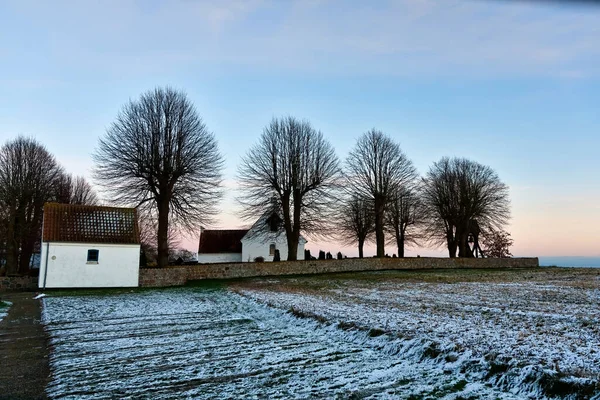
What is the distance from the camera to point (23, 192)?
34.9 m

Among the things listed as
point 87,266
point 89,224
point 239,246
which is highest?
point 89,224

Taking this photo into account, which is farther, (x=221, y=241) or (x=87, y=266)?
(x=221, y=241)

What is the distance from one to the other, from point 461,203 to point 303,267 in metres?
23.0

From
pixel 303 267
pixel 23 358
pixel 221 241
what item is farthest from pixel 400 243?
pixel 23 358

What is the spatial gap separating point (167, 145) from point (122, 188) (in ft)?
14.8

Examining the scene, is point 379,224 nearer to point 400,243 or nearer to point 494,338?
point 400,243

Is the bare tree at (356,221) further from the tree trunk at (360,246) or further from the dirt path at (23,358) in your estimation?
the dirt path at (23,358)

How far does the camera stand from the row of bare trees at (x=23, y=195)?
111 feet

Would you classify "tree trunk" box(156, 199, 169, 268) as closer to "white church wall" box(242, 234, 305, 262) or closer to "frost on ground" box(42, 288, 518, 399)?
"frost on ground" box(42, 288, 518, 399)

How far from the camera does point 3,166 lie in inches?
1384

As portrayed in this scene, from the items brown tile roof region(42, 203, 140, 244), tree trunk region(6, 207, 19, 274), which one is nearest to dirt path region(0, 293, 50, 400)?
brown tile roof region(42, 203, 140, 244)

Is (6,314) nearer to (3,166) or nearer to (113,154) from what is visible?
(113,154)

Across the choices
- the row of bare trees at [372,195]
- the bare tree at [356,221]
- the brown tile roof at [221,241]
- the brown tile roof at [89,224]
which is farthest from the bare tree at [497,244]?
the brown tile roof at [89,224]

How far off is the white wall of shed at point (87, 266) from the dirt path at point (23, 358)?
1461 cm
